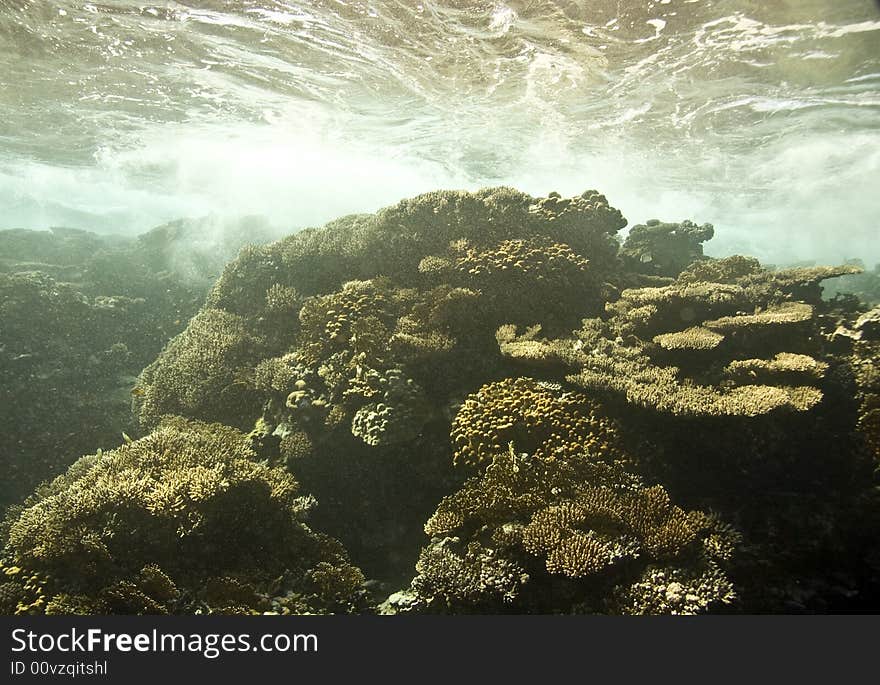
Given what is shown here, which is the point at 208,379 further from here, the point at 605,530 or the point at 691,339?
the point at 691,339

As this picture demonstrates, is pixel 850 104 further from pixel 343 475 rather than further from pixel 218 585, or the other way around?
pixel 218 585

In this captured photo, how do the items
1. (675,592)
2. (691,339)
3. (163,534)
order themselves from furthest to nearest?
1. (691,339)
2. (163,534)
3. (675,592)

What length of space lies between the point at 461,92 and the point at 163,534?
61.3 feet

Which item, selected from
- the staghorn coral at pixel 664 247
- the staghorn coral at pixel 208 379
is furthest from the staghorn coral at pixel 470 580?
the staghorn coral at pixel 664 247

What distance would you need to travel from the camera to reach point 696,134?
22.6 meters

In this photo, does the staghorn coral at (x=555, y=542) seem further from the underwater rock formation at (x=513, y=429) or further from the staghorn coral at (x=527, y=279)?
the staghorn coral at (x=527, y=279)

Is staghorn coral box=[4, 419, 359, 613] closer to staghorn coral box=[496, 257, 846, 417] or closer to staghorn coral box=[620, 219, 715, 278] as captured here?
staghorn coral box=[496, 257, 846, 417]

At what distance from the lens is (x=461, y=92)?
1830cm

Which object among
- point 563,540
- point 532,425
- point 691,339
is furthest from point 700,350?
point 563,540

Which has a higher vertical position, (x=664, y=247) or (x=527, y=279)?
(x=664, y=247)

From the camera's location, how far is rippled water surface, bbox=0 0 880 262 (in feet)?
39.9

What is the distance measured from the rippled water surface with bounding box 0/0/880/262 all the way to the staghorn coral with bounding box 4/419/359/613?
12067 mm

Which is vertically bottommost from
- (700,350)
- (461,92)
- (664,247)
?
(700,350)

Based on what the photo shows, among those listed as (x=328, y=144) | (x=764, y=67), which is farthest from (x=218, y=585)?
(x=328, y=144)
